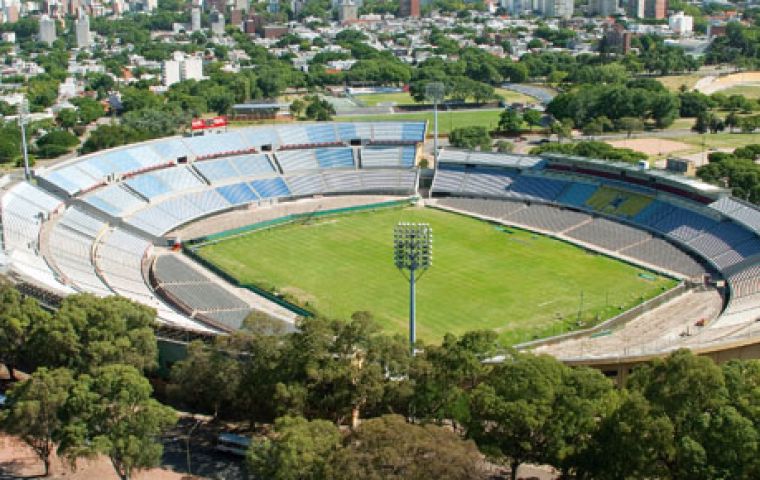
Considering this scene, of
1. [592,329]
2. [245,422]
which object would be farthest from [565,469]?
[592,329]

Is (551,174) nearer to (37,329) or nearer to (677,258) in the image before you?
(677,258)

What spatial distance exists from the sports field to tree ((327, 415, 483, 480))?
81.8 ft

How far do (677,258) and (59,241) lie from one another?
46.2 metres

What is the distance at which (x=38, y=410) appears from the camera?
37781 mm

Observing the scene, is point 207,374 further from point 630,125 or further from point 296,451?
point 630,125

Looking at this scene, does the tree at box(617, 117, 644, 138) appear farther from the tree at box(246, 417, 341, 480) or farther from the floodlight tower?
the tree at box(246, 417, 341, 480)

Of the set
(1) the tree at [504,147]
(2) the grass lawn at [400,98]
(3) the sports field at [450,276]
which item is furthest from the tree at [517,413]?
(2) the grass lawn at [400,98]

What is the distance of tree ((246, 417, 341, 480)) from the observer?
108 ft

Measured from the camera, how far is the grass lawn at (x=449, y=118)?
13700cm

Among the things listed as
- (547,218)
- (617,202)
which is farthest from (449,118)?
(617,202)

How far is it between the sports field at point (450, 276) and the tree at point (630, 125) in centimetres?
4637

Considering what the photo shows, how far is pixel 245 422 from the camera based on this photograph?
44.8 metres

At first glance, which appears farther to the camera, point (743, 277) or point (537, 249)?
point (537, 249)

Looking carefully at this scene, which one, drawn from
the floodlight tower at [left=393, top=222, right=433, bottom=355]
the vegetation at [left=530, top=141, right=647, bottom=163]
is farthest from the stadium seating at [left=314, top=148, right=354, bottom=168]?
the floodlight tower at [left=393, top=222, right=433, bottom=355]
